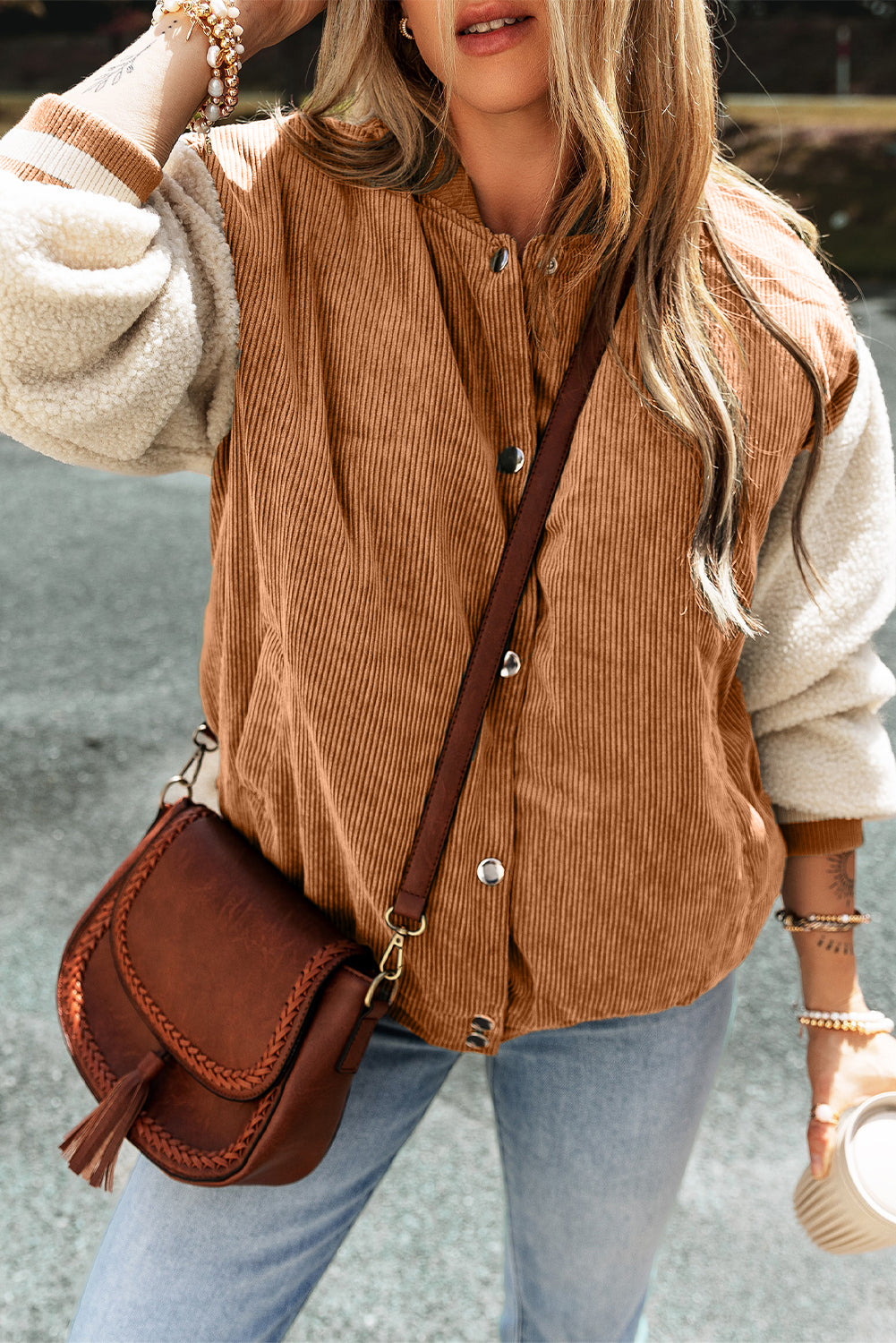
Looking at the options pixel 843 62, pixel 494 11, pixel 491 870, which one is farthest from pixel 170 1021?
pixel 843 62

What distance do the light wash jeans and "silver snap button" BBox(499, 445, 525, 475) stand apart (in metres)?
0.62

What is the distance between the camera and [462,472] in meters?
1.17

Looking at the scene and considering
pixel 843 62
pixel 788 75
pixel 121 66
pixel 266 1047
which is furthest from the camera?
pixel 788 75

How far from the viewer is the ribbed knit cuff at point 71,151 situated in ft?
3.36

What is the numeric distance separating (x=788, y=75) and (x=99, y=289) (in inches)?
609

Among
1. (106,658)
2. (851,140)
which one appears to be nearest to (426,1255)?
(106,658)

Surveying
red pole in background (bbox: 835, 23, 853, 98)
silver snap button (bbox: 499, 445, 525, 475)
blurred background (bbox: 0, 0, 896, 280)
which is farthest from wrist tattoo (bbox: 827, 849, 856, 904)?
red pole in background (bbox: 835, 23, 853, 98)

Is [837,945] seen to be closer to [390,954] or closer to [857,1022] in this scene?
[857,1022]

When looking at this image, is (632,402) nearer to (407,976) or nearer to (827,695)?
(827,695)

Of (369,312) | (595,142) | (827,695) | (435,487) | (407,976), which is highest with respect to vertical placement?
(595,142)

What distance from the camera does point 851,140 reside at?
11641 mm

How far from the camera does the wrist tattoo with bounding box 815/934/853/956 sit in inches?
59.1

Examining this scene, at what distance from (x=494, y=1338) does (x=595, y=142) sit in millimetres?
1940

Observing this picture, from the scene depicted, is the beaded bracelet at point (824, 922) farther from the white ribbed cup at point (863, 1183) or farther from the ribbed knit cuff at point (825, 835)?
the white ribbed cup at point (863, 1183)
